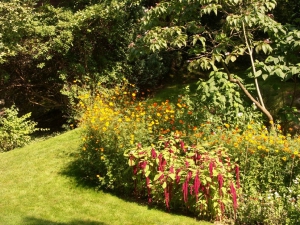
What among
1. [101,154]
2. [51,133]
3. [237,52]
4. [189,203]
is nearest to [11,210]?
[101,154]

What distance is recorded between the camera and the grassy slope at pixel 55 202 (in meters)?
4.65

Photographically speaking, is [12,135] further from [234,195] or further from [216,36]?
[234,195]

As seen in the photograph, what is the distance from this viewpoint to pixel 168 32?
18.0 feet

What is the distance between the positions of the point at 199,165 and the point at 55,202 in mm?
2355

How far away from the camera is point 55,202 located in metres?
5.28

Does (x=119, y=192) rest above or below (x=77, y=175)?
below

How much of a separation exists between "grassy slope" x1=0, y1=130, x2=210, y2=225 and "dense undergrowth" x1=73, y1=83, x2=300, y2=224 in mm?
280

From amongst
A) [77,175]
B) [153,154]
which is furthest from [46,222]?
[153,154]

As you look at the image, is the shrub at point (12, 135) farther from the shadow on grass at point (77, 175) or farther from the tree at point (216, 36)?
the tree at point (216, 36)

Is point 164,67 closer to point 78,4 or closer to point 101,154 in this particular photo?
point 78,4

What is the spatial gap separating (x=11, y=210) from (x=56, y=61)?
6066mm

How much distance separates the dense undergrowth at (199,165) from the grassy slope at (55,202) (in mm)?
280

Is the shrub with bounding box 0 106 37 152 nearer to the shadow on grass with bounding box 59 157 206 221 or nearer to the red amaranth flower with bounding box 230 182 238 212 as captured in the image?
the shadow on grass with bounding box 59 157 206 221

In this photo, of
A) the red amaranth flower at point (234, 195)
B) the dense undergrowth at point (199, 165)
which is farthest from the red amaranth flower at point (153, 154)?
the red amaranth flower at point (234, 195)
